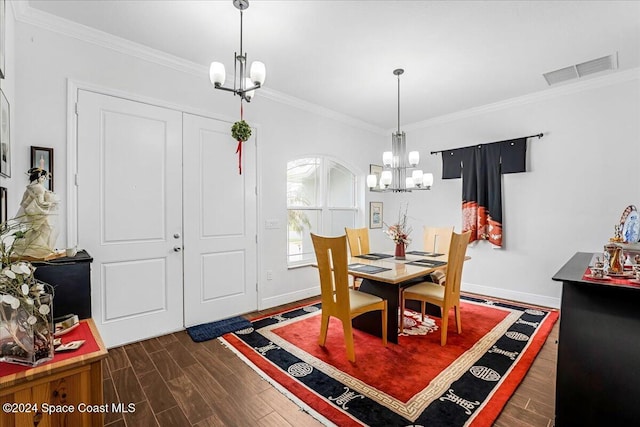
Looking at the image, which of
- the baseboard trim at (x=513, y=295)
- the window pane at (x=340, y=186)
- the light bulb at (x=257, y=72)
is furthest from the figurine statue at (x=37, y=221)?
the baseboard trim at (x=513, y=295)

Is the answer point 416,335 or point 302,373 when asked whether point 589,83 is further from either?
point 302,373

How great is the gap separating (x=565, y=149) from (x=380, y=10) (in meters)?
3.09

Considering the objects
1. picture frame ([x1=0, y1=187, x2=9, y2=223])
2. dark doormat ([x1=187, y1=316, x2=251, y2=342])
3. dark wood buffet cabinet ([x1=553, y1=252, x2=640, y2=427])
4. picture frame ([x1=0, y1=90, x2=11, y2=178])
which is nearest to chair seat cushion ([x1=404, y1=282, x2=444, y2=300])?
dark wood buffet cabinet ([x1=553, y1=252, x2=640, y2=427])

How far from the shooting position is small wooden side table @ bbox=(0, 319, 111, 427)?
3.48 ft

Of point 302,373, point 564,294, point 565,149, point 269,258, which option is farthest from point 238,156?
point 565,149

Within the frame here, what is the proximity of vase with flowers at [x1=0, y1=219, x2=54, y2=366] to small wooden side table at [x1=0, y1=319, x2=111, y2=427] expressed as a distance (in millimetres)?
40

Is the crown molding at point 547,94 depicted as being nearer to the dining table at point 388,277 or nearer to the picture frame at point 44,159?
the dining table at point 388,277

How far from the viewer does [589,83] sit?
11.7ft

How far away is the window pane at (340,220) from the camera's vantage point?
4863 millimetres

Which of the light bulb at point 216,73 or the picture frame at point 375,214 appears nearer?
the light bulb at point 216,73

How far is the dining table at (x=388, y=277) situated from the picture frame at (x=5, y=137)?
257 cm

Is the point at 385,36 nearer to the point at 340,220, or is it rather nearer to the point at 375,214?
the point at 340,220

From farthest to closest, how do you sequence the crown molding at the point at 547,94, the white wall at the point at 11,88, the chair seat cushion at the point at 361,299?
1. the crown molding at the point at 547,94
2. the chair seat cushion at the point at 361,299
3. the white wall at the point at 11,88

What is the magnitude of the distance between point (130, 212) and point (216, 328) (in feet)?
4.74
